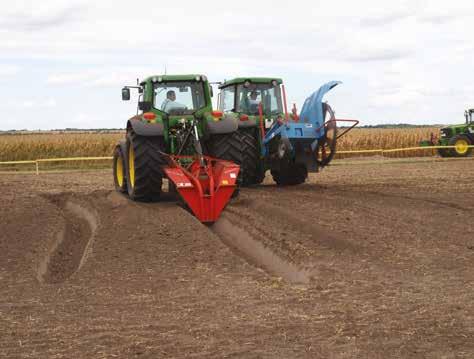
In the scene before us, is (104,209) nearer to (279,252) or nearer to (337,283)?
(279,252)

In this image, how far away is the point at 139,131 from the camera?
12.1 metres

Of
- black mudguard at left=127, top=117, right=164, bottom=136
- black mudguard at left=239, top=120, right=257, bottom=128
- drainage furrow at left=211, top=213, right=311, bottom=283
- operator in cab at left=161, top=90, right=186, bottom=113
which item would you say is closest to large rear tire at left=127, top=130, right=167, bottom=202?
black mudguard at left=127, top=117, right=164, bottom=136

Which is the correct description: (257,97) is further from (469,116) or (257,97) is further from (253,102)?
(469,116)

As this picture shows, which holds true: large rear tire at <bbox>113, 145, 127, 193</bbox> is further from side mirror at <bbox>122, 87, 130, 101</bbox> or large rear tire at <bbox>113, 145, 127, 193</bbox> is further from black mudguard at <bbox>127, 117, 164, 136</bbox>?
black mudguard at <bbox>127, 117, 164, 136</bbox>

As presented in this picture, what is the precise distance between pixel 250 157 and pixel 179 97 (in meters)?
2.17

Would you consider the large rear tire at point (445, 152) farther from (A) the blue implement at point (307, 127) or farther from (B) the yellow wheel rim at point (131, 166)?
(B) the yellow wheel rim at point (131, 166)

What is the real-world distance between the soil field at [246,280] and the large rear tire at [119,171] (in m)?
1.59

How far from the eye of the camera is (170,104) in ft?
43.4

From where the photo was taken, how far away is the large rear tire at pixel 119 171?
14336mm

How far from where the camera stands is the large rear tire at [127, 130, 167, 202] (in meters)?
12.2

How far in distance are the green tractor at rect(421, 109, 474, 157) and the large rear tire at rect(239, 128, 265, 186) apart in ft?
49.6

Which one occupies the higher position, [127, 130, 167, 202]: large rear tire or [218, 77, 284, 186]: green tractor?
[218, 77, 284, 186]: green tractor

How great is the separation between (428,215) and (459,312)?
501cm

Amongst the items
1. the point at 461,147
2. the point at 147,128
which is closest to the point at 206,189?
the point at 147,128
